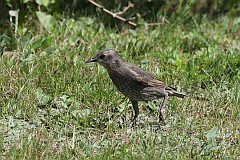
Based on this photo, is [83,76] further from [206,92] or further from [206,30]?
[206,30]

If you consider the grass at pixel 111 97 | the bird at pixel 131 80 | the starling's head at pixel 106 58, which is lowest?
the grass at pixel 111 97

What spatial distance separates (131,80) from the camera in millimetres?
7641

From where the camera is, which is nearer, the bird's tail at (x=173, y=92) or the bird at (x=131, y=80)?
the bird at (x=131, y=80)

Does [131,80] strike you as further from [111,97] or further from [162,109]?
[111,97]

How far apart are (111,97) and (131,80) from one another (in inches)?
21.8

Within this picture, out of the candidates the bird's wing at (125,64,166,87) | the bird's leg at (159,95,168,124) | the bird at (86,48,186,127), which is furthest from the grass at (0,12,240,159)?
the bird's wing at (125,64,166,87)

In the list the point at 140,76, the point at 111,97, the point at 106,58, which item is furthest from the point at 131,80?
the point at 111,97

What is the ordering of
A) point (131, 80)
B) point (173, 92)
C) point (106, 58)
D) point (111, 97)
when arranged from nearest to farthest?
point (131, 80)
point (106, 58)
point (173, 92)
point (111, 97)

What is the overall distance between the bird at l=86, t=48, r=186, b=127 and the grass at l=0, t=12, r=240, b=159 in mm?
244

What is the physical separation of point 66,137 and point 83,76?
163cm

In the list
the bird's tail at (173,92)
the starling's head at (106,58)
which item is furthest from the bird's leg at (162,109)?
the starling's head at (106,58)

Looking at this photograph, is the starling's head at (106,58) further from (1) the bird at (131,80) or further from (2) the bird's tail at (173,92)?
(2) the bird's tail at (173,92)

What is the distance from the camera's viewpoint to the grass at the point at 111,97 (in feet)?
22.4

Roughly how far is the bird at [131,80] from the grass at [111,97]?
244 mm
